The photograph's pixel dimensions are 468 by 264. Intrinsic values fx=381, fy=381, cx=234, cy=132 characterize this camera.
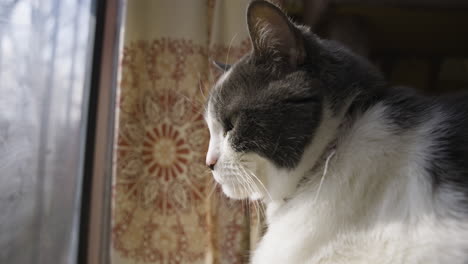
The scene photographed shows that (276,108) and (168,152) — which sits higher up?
(276,108)

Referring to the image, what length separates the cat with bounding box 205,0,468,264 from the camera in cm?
55

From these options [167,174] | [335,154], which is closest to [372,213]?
[335,154]

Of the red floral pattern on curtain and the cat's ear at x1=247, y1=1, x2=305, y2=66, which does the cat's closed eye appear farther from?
the red floral pattern on curtain

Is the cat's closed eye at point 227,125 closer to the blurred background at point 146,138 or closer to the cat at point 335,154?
the cat at point 335,154

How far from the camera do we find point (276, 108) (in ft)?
2.09

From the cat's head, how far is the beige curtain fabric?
1.15 feet

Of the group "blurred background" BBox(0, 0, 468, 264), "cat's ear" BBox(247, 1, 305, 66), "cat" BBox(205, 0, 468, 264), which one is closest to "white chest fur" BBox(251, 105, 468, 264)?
"cat" BBox(205, 0, 468, 264)

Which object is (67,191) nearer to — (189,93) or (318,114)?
(189,93)

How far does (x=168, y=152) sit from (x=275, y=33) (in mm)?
522

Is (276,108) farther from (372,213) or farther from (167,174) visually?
(167,174)

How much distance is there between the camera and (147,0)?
3.38ft

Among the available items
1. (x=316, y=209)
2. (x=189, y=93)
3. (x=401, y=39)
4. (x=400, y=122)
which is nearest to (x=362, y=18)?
(x=401, y=39)

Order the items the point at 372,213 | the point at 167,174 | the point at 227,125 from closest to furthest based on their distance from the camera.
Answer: the point at 372,213, the point at 227,125, the point at 167,174

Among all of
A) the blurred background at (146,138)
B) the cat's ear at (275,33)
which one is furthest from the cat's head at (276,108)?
the blurred background at (146,138)
